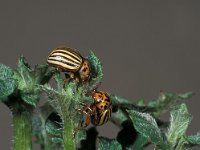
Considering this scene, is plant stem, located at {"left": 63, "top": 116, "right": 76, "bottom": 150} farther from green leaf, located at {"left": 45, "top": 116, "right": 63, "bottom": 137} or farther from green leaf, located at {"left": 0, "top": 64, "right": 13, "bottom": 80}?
green leaf, located at {"left": 0, "top": 64, "right": 13, "bottom": 80}

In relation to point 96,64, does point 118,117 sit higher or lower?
lower

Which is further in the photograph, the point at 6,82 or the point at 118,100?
the point at 118,100

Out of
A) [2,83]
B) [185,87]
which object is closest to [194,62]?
[185,87]

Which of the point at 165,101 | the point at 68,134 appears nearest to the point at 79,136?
the point at 68,134

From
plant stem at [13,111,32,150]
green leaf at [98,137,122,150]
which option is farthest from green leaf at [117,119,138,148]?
plant stem at [13,111,32,150]

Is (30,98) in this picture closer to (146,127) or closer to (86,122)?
(86,122)

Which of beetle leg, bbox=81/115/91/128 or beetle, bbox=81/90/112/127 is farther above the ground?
beetle, bbox=81/90/112/127
